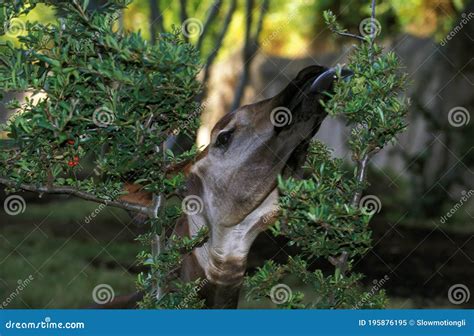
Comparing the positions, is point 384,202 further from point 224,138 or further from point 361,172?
point 224,138

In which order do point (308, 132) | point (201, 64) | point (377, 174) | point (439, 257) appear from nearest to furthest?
point (201, 64), point (308, 132), point (439, 257), point (377, 174)

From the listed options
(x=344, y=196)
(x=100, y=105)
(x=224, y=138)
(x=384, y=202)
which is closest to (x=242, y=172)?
(x=224, y=138)

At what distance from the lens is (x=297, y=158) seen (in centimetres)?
274

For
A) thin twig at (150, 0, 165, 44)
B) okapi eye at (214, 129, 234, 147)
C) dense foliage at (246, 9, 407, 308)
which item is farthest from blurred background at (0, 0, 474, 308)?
dense foliage at (246, 9, 407, 308)

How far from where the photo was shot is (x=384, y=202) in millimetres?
10641

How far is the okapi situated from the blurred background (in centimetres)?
137

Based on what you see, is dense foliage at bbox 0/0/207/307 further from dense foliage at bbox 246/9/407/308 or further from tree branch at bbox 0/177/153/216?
dense foliage at bbox 246/9/407/308

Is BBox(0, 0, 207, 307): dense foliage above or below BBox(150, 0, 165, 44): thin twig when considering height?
above

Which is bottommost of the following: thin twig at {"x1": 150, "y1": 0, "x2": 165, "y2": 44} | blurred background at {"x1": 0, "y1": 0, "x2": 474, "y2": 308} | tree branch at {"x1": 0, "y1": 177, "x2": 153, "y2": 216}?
blurred background at {"x1": 0, "y1": 0, "x2": 474, "y2": 308}

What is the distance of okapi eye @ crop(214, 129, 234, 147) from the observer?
8.95ft

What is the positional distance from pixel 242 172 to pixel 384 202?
820 centimetres

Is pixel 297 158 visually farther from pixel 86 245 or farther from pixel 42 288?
pixel 86 245
